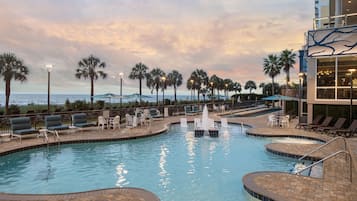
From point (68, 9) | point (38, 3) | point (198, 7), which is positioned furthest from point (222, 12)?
point (38, 3)

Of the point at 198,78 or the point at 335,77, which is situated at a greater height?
the point at 198,78

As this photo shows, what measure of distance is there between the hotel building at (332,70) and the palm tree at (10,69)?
19.2 m

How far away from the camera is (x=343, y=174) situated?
666cm

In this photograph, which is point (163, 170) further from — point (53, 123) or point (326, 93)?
point (326, 93)

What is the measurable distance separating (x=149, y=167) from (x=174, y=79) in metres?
36.9

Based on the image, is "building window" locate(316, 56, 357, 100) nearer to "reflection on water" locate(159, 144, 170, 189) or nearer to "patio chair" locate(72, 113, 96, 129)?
"reflection on water" locate(159, 144, 170, 189)

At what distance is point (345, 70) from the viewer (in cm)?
1426

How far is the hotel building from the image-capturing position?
13797mm

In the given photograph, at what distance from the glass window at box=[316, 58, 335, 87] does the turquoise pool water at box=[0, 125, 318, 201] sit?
14.3ft

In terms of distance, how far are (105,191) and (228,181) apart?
10.0 ft

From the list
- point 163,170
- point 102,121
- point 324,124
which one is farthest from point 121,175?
point 324,124

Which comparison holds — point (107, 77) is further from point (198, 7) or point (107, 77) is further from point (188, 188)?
point (188, 188)

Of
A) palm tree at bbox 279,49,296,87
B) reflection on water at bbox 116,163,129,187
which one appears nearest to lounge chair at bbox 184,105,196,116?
reflection on water at bbox 116,163,129,187

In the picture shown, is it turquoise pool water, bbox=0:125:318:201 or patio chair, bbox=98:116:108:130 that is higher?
patio chair, bbox=98:116:108:130
